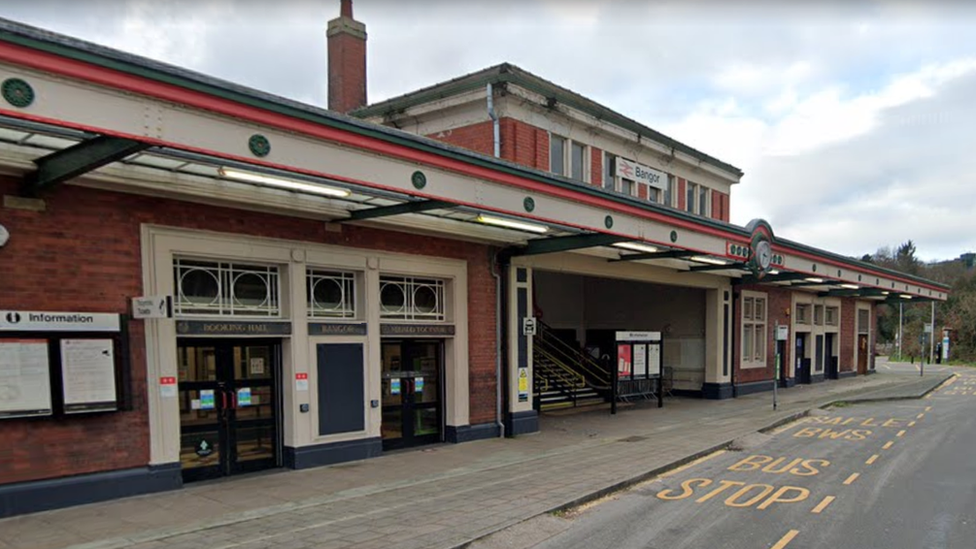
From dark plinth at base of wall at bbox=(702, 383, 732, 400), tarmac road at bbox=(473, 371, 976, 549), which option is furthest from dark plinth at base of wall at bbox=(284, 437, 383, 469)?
dark plinth at base of wall at bbox=(702, 383, 732, 400)

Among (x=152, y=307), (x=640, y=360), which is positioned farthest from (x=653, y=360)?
(x=152, y=307)

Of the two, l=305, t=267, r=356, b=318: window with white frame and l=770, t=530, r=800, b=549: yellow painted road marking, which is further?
l=305, t=267, r=356, b=318: window with white frame

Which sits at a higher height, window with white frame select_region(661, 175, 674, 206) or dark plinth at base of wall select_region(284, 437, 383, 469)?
window with white frame select_region(661, 175, 674, 206)

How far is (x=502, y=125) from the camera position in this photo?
619 inches

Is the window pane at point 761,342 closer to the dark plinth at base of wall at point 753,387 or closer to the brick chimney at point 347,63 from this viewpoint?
A: the dark plinth at base of wall at point 753,387

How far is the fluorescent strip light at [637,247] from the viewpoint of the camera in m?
13.0

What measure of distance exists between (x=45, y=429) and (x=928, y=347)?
69583 mm

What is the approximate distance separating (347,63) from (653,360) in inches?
504

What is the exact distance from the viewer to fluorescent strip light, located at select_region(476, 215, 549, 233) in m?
10.2

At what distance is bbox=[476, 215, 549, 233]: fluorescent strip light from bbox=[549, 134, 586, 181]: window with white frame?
603cm

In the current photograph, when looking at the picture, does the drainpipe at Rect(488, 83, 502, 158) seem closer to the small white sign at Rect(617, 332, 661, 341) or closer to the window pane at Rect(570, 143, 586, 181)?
the window pane at Rect(570, 143, 586, 181)

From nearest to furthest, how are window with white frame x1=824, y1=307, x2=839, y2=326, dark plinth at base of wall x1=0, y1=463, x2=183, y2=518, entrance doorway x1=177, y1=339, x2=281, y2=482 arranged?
dark plinth at base of wall x1=0, y1=463, x2=183, y2=518 → entrance doorway x1=177, y1=339, x2=281, y2=482 → window with white frame x1=824, y1=307, x2=839, y2=326

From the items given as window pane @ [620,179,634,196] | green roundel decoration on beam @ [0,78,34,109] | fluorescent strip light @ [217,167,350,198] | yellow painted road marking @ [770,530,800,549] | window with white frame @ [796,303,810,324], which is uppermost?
window pane @ [620,179,634,196]

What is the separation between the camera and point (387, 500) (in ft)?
26.7
